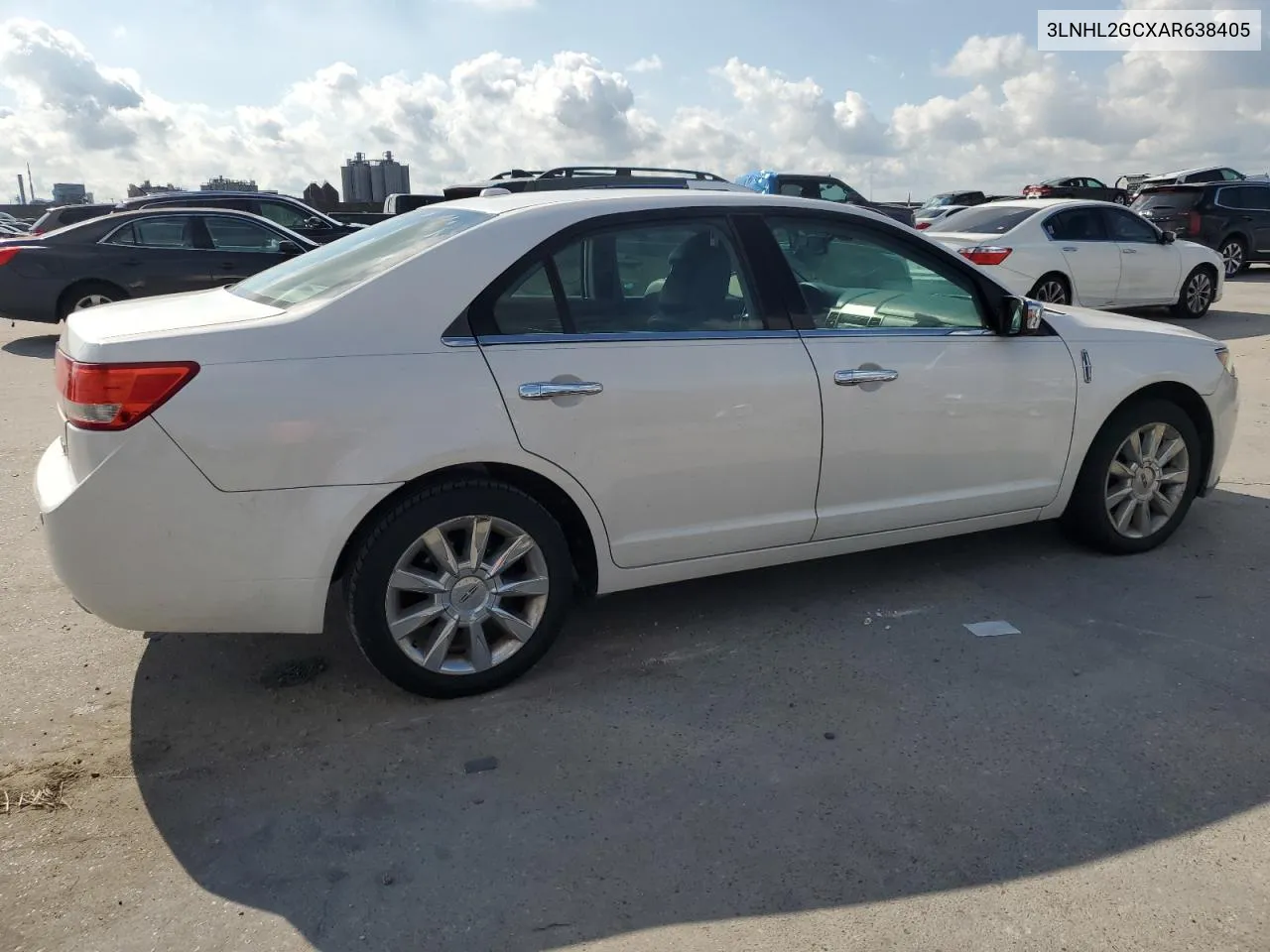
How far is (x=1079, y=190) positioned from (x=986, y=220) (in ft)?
75.8

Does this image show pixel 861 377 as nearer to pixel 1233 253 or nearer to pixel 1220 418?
pixel 1220 418

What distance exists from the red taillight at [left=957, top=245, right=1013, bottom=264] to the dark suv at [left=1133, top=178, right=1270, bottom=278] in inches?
327

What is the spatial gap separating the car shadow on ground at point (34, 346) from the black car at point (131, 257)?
431 mm

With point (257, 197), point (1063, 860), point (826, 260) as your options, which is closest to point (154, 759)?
point (1063, 860)

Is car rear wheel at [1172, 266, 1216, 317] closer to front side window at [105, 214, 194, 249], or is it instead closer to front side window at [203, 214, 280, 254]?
front side window at [203, 214, 280, 254]

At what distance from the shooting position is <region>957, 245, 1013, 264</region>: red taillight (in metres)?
10.9

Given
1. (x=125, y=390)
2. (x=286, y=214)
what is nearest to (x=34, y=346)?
(x=286, y=214)

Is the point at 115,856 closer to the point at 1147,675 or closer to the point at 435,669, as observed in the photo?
the point at 435,669

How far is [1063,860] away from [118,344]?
9.71ft

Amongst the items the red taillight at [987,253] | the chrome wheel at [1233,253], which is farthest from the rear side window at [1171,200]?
the red taillight at [987,253]

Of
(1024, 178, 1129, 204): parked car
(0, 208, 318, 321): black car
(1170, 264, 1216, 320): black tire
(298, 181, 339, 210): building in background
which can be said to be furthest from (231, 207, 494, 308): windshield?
(298, 181, 339, 210): building in background

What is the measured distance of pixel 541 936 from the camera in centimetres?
237

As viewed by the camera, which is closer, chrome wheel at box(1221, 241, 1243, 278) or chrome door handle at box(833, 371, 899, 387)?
chrome door handle at box(833, 371, 899, 387)

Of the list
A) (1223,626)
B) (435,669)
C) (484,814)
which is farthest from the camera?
(1223,626)
